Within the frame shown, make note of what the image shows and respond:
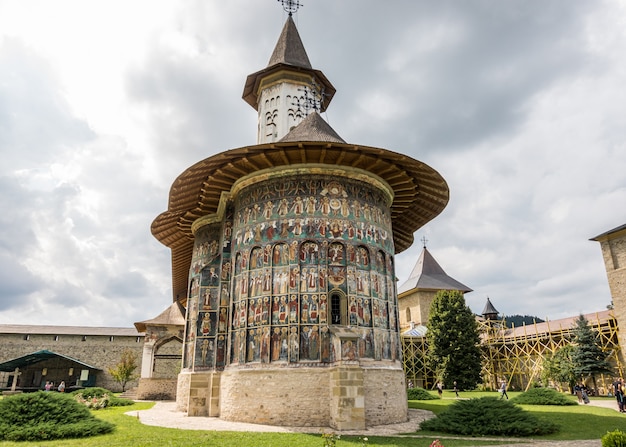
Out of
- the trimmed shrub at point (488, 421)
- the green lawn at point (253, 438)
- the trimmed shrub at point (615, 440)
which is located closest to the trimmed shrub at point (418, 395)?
the green lawn at point (253, 438)

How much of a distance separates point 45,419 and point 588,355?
26533mm

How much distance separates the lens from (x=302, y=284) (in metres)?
14.2

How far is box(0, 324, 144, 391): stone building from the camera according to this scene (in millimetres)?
33500

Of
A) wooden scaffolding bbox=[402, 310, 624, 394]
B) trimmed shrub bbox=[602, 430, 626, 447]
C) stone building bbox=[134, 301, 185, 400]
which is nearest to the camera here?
trimmed shrub bbox=[602, 430, 626, 447]

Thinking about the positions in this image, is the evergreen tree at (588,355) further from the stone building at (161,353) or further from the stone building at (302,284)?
the stone building at (161,353)

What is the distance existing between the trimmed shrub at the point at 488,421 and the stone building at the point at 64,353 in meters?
30.5

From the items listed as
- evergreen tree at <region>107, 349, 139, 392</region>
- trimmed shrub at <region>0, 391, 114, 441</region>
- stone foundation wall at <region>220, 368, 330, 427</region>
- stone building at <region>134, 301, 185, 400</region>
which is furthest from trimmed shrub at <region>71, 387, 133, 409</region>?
evergreen tree at <region>107, 349, 139, 392</region>

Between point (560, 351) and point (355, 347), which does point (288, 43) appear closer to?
point (355, 347)

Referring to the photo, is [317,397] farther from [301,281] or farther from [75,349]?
[75,349]

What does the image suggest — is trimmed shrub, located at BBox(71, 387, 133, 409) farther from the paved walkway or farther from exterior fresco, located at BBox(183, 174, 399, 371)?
exterior fresco, located at BBox(183, 174, 399, 371)

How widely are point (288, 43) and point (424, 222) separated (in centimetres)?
1702

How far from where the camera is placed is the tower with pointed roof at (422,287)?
139ft

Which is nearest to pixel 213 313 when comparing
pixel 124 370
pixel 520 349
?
pixel 124 370

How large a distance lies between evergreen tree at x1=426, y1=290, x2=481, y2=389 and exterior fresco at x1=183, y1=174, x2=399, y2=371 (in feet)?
55.7
